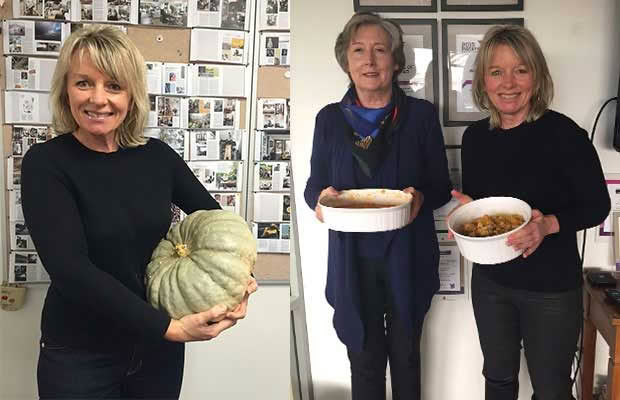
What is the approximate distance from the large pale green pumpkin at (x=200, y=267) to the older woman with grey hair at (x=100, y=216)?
23 mm

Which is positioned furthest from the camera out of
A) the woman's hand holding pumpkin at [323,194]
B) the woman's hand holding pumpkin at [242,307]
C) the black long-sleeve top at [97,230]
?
the woman's hand holding pumpkin at [323,194]

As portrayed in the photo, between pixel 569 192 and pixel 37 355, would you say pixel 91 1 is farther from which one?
pixel 569 192

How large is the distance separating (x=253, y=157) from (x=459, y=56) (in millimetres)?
522

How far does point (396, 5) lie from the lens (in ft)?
4.32

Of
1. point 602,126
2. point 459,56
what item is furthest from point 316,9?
point 602,126

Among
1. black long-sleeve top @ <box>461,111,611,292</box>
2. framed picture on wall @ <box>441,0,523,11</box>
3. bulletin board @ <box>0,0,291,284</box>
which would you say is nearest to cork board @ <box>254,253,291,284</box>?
bulletin board @ <box>0,0,291,284</box>

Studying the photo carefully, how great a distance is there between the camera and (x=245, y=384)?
1.49m

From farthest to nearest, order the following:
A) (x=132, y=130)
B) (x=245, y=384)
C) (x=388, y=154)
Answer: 1. (x=245, y=384)
2. (x=388, y=154)
3. (x=132, y=130)

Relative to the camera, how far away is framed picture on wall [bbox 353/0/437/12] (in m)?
1.31

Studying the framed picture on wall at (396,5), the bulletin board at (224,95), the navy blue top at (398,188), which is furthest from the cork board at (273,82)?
the framed picture on wall at (396,5)

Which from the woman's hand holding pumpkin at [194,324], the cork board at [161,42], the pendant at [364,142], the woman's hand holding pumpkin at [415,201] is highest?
the cork board at [161,42]

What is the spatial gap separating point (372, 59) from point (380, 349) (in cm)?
69

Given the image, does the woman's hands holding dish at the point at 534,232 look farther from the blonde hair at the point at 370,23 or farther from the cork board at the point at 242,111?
the cork board at the point at 242,111

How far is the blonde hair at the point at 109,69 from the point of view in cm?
115
